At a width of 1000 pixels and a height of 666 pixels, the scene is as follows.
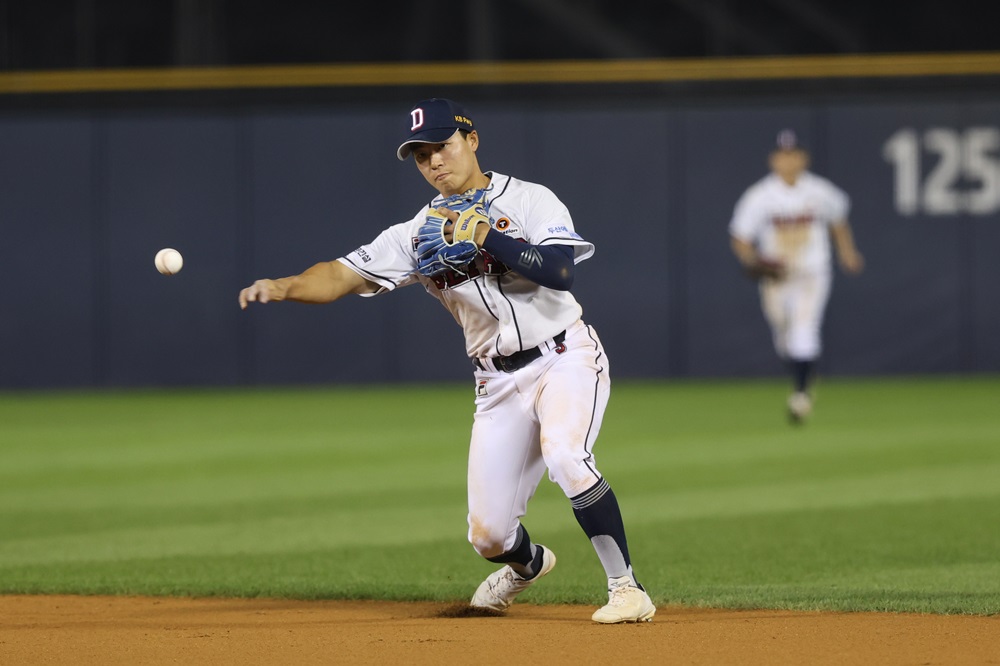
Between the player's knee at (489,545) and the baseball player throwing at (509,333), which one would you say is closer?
the baseball player throwing at (509,333)

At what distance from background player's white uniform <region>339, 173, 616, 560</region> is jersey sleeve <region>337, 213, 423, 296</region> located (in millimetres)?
12

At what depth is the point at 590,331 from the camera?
5500 millimetres

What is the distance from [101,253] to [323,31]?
155 inches

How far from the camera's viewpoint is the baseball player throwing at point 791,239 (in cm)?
1328

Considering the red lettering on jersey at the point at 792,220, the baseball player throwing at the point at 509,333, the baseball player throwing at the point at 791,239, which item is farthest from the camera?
the red lettering on jersey at the point at 792,220

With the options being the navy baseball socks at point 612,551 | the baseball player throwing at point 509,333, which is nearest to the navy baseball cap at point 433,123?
the baseball player throwing at point 509,333

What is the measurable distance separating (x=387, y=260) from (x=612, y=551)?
1.38 metres

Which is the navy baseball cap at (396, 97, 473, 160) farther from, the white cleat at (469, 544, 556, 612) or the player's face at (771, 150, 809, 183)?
the player's face at (771, 150, 809, 183)

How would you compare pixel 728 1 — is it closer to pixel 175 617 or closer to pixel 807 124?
pixel 807 124

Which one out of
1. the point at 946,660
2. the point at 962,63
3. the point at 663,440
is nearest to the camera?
the point at 946,660

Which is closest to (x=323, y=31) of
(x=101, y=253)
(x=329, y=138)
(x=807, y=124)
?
(x=329, y=138)

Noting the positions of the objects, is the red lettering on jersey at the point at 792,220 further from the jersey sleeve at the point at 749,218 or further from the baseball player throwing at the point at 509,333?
the baseball player throwing at the point at 509,333

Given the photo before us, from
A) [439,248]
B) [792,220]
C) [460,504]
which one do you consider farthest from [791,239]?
[439,248]

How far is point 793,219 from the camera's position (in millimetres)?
13773
